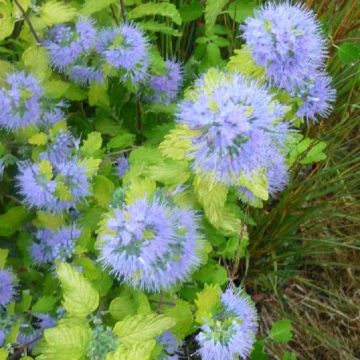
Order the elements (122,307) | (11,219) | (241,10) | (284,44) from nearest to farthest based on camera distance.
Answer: (284,44), (122,307), (11,219), (241,10)

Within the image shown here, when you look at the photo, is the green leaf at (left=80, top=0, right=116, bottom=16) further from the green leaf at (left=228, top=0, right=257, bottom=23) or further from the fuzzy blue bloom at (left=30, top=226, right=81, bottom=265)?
the fuzzy blue bloom at (left=30, top=226, right=81, bottom=265)

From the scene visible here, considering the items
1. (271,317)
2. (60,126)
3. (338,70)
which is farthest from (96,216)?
(338,70)

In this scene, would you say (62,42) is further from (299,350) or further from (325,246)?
(299,350)

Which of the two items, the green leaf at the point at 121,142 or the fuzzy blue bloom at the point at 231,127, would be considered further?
the green leaf at the point at 121,142

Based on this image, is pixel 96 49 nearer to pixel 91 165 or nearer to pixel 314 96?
pixel 91 165

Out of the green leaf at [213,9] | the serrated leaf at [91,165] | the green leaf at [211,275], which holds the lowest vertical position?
the green leaf at [211,275]

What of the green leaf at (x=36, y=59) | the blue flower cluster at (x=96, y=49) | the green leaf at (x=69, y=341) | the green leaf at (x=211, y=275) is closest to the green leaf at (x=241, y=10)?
the blue flower cluster at (x=96, y=49)

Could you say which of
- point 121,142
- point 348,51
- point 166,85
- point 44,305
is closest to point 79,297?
point 44,305

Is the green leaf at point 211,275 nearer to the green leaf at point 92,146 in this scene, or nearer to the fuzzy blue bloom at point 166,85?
the green leaf at point 92,146
